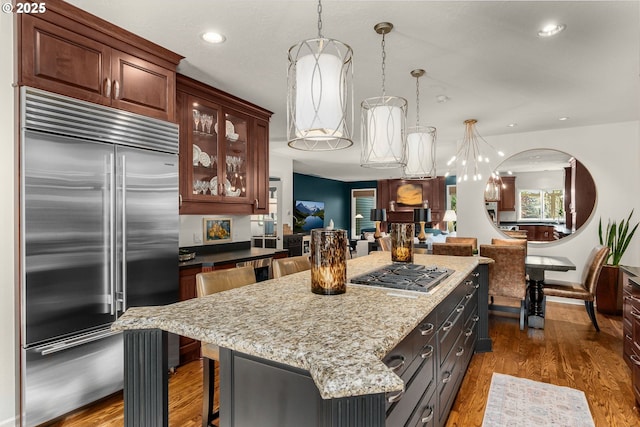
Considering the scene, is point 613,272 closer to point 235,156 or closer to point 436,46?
point 436,46

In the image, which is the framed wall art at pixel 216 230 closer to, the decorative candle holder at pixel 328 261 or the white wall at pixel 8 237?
the white wall at pixel 8 237

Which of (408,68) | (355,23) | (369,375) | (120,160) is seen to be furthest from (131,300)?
(408,68)

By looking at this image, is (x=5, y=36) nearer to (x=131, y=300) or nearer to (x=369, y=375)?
(x=131, y=300)

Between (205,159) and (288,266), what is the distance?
58.5 inches

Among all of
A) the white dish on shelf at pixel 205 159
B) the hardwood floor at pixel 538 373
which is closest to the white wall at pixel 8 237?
the hardwood floor at pixel 538 373

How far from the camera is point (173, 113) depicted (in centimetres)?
272

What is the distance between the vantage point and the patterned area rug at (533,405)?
2.12m

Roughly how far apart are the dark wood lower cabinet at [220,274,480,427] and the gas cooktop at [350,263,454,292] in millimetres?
142

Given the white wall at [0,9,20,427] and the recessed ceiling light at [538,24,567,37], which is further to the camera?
the recessed ceiling light at [538,24,567,37]

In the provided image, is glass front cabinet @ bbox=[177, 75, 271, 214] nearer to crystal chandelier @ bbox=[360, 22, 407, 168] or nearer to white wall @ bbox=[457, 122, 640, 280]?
crystal chandelier @ bbox=[360, 22, 407, 168]

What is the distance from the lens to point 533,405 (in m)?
2.31

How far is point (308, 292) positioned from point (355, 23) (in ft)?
5.49

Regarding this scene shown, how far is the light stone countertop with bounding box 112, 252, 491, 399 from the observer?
0.84 m

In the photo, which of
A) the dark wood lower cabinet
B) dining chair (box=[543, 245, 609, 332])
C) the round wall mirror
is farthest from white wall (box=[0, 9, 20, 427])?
the round wall mirror
